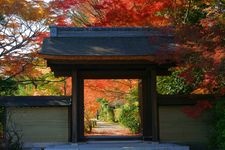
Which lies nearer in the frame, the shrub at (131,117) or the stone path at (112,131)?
the stone path at (112,131)

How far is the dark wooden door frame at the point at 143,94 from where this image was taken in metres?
14.4

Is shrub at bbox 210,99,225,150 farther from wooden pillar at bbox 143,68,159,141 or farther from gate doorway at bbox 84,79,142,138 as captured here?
gate doorway at bbox 84,79,142,138

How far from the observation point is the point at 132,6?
18188 mm

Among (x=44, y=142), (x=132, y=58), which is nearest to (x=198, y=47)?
(x=132, y=58)

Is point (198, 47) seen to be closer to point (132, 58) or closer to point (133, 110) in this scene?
point (132, 58)

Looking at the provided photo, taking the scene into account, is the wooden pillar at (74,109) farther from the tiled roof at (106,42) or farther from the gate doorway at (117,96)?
the gate doorway at (117,96)

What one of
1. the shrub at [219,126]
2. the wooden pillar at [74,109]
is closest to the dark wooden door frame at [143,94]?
the wooden pillar at [74,109]

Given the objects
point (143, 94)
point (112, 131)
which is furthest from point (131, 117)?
point (143, 94)

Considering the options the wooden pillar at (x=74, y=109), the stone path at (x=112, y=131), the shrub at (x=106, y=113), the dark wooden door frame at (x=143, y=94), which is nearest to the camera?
the wooden pillar at (x=74, y=109)

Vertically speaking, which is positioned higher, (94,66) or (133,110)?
(94,66)

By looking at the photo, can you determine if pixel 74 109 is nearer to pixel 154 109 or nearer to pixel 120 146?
pixel 120 146

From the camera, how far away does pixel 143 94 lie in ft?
50.4

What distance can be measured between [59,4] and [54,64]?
22.4ft

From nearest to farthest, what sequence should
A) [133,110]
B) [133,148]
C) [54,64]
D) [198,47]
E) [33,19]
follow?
1. [198,47]
2. [133,148]
3. [54,64]
4. [33,19]
5. [133,110]
